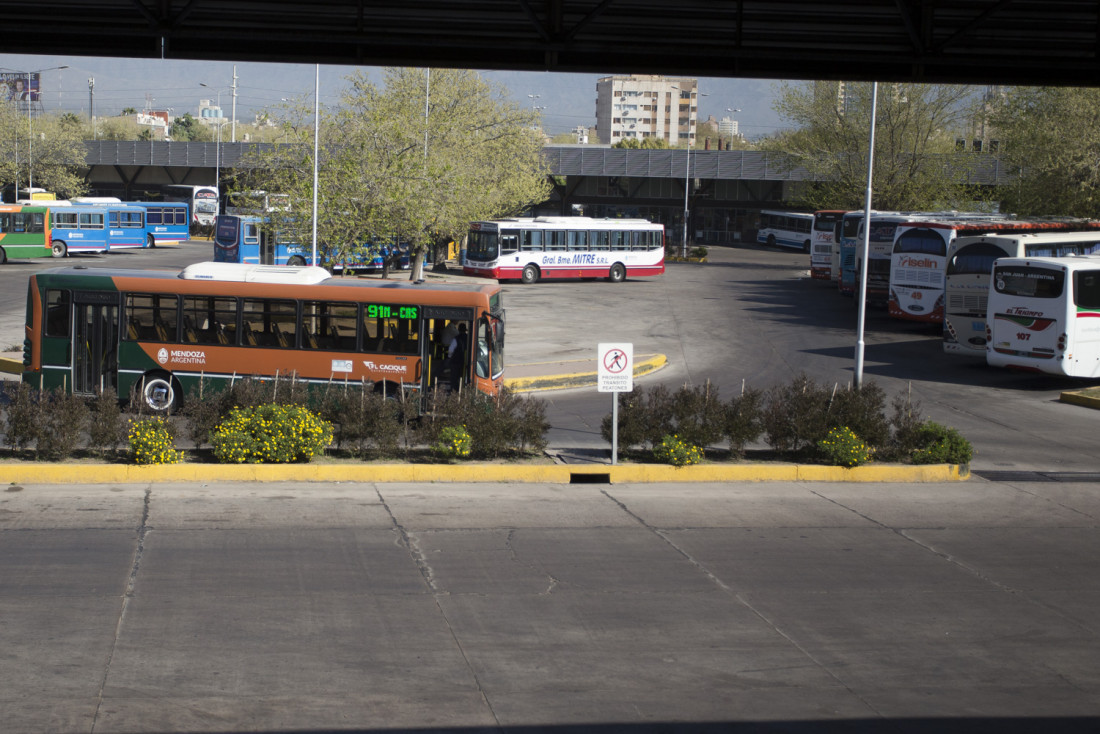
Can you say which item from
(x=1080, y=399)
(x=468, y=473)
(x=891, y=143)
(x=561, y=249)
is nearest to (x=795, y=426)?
(x=468, y=473)

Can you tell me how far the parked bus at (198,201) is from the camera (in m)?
75.1

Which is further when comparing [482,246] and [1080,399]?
[482,246]

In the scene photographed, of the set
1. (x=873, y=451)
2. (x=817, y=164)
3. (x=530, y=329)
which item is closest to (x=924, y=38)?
(x=873, y=451)

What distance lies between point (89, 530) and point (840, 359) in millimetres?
20349

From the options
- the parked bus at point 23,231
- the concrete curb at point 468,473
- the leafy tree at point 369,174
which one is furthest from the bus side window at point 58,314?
the parked bus at point 23,231

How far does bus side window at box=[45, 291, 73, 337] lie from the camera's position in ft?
57.8

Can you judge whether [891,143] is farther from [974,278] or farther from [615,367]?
[615,367]

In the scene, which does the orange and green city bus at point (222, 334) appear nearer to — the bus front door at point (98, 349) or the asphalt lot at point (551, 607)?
the bus front door at point (98, 349)

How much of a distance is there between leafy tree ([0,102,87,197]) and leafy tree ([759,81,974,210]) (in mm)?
48751

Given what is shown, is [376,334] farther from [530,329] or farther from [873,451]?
[530,329]

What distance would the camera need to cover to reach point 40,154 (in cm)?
7088

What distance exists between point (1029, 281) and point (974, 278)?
3.46m

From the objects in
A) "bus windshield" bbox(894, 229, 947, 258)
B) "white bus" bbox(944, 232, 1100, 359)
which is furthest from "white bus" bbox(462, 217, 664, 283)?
"white bus" bbox(944, 232, 1100, 359)

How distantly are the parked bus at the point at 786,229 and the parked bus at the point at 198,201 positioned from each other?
41.0 m
